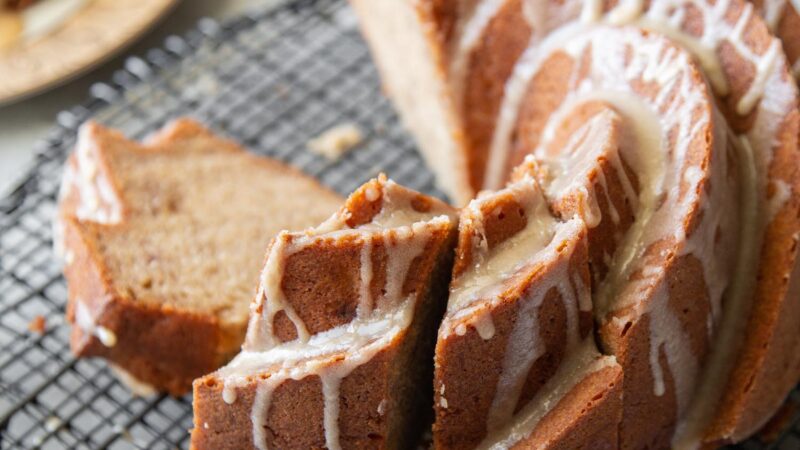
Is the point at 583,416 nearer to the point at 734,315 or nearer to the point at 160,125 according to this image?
the point at 734,315

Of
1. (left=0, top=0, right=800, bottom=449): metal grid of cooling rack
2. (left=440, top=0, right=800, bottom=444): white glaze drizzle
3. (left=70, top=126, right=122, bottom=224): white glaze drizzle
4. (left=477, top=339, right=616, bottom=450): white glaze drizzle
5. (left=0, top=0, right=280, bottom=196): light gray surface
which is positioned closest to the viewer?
(left=477, top=339, right=616, bottom=450): white glaze drizzle

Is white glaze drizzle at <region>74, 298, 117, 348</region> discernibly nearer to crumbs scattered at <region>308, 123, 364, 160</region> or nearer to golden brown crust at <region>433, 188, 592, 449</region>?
golden brown crust at <region>433, 188, 592, 449</region>

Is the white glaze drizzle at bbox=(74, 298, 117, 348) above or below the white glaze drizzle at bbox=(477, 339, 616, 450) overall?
below

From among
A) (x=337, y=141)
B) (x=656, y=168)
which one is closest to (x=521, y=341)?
(x=656, y=168)

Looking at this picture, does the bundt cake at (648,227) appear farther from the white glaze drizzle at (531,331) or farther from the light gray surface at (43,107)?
the light gray surface at (43,107)

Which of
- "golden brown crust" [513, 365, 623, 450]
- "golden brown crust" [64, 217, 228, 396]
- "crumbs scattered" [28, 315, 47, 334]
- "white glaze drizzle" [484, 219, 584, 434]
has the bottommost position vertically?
"crumbs scattered" [28, 315, 47, 334]

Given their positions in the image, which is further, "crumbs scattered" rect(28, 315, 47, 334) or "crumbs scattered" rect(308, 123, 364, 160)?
"crumbs scattered" rect(308, 123, 364, 160)

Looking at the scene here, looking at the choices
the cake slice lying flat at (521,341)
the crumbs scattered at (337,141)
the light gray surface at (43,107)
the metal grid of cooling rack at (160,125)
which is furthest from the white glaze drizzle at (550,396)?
the light gray surface at (43,107)

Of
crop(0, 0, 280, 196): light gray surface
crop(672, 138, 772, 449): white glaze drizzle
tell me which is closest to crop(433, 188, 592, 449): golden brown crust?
crop(672, 138, 772, 449): white glaze drizzle
